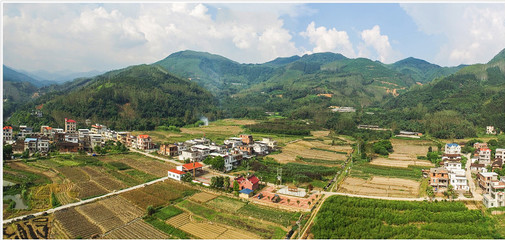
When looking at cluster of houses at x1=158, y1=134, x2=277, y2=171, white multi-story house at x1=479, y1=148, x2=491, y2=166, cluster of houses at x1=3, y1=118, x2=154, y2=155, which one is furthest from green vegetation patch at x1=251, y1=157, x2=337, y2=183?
cluster of houses at x1=3, y1=118, x2=154, y2=155

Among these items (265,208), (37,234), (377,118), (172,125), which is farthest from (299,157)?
(377,118)

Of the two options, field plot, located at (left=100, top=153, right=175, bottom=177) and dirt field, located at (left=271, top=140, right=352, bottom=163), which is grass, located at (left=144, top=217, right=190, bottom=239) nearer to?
field plot, located at (left=100, top=153, right=175, bottom=177)

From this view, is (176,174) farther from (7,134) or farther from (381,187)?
(7,134)

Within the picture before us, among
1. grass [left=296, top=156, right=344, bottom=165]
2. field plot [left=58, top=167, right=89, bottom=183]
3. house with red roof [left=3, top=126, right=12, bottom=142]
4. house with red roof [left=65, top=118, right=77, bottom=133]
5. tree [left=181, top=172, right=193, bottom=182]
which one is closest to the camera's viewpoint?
field plot [left=58, top=167, right=89, bottom=183]

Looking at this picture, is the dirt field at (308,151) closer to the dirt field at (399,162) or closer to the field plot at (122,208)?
the dirt field at (399,162)

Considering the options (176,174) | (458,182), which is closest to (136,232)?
(176,174)

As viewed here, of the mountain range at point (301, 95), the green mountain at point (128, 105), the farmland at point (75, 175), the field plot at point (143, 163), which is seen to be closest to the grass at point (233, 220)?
the farmland at point (75, 175)
